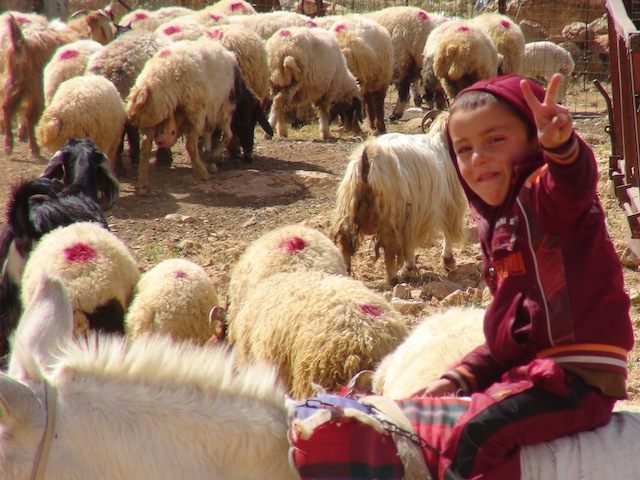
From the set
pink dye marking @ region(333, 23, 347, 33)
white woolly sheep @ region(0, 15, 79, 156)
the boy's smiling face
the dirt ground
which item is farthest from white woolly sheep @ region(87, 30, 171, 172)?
the boy's smiling face

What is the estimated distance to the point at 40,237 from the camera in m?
5.67

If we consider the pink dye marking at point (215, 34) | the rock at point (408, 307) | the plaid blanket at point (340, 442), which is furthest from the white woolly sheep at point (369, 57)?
the plaid blanket at point (340, 442)

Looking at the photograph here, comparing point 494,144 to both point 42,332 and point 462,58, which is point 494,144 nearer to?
point 42,332

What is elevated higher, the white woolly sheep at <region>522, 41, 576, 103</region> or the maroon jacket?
the maroon jacket

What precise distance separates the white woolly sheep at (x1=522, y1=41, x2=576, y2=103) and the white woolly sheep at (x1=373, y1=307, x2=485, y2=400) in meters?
14.7

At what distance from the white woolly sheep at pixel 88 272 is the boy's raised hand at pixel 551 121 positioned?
11.7ft

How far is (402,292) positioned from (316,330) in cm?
261

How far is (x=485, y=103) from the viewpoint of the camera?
222 cm

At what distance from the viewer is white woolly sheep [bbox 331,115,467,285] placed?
713 cm

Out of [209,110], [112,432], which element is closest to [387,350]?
[112,432]

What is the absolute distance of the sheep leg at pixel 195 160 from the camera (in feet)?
35.5

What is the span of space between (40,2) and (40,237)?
691 inches

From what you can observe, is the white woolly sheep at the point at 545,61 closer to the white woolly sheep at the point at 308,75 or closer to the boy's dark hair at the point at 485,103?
the white woolly sheep at the point at 308,75

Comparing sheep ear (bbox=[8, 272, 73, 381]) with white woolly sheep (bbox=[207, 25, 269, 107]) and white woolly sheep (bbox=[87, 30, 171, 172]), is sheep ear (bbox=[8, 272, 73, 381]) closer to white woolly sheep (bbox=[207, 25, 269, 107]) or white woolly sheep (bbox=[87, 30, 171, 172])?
white woolly sheep (bbox=[87, 30, 171, 172])
